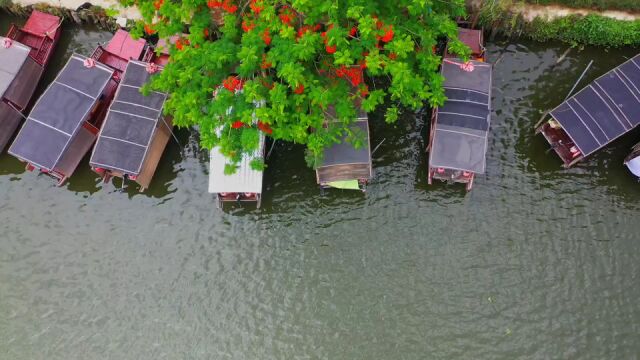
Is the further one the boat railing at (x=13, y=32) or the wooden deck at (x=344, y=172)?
the boat railing at (x=13, y=32)

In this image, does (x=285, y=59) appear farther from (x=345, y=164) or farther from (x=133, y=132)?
(x=133, y=132)

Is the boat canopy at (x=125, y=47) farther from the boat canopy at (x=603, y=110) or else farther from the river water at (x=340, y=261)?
the boat canopy at (x=603, y=110)

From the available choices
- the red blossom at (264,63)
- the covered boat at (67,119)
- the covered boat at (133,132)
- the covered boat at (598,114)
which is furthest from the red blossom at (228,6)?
the covered boat at (598,114)

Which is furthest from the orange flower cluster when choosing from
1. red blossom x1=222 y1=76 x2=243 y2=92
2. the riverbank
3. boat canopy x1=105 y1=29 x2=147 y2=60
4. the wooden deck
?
the riverbank

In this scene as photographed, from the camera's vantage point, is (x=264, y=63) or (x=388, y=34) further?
(x=264, y=63)

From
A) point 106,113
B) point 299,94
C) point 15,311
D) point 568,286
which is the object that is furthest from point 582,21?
point 15,311

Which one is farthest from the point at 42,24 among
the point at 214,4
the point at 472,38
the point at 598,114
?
the point at 598,114

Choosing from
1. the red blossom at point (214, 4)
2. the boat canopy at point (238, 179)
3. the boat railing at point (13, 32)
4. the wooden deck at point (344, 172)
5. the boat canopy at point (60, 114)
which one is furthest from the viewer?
the boat railing at point (13, 32)
